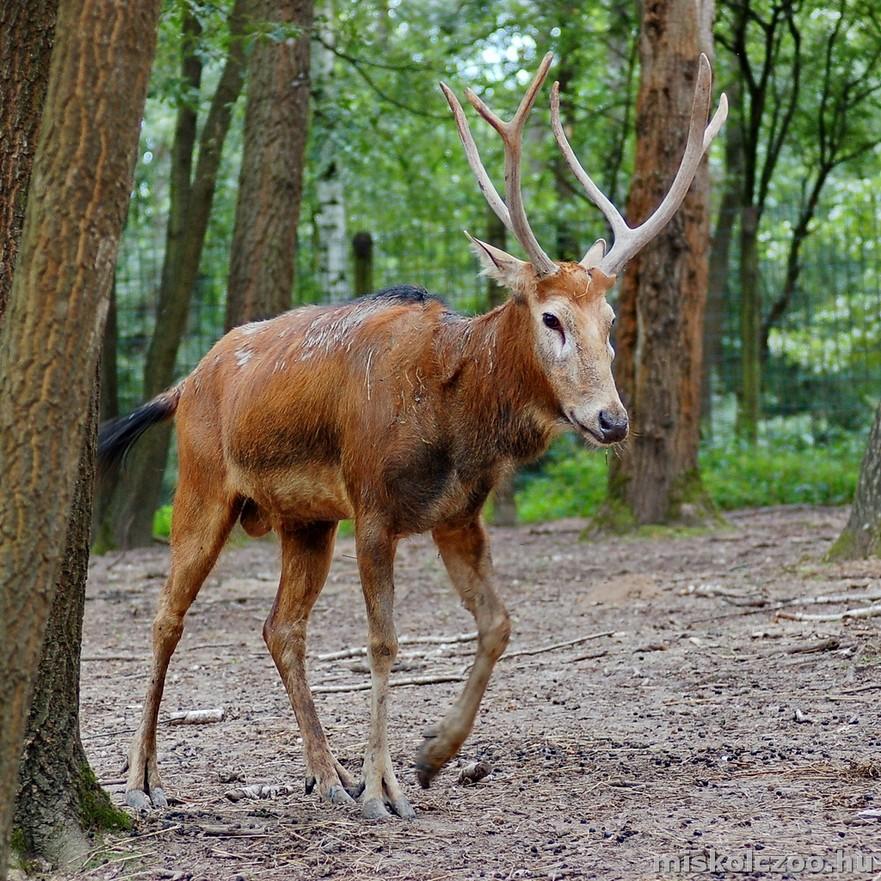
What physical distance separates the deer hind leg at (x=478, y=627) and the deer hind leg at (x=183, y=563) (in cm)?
98

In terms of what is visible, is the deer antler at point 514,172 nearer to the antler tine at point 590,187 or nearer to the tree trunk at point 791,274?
the antler tine at point 590,187

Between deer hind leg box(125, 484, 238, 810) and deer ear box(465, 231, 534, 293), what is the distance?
4.93 ft

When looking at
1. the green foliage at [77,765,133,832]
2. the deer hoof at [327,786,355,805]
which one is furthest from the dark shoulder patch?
the green foliage at [77,765,133,832]

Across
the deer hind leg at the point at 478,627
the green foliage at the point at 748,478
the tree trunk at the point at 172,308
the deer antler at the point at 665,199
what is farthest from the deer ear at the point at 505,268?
the green foliage at the point at 748,478

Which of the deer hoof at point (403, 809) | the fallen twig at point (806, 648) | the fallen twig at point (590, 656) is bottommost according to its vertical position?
the deer hoof at point (403, 809)

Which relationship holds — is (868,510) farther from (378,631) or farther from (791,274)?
(791,274)

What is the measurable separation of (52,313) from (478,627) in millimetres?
2439

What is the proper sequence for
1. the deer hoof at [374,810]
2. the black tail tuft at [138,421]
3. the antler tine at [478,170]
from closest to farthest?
the deer hoof at [374,810] < the antler tine at [478,170] < the black tail tuft at [138,421]

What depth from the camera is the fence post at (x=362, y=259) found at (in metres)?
15.7

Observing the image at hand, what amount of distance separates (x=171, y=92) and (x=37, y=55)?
8.44m

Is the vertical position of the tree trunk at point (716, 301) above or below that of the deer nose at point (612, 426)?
above

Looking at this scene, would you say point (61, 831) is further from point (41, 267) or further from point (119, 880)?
point (41, 267)

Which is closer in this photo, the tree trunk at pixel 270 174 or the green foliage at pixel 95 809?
the green foliage at pixel 95 809

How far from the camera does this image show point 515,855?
406cm
